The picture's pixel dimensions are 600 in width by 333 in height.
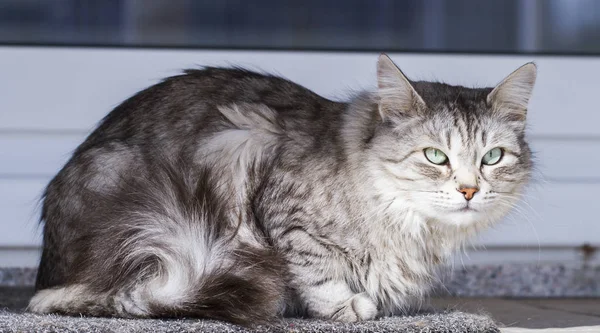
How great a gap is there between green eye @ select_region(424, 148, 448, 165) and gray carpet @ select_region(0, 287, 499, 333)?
1.10 feet

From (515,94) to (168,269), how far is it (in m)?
0.89

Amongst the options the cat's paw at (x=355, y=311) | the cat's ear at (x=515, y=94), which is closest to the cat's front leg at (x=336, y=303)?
the cat's paw at (x=355, y=311)

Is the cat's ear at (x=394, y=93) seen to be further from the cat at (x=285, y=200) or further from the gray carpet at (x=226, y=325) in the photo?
the gray carpet at (x=226, y=325)

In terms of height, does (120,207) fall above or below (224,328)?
above

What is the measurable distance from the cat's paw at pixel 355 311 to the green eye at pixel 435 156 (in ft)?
1.13

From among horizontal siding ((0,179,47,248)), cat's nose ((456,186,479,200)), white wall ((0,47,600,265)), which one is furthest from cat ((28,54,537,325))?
horizontal siding ((0,179,47,248))

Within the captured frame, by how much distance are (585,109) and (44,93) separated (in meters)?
1.84

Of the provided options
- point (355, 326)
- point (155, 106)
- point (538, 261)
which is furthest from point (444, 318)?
point (538, 261)

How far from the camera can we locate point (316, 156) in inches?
81.3

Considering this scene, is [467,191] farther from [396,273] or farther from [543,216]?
[543,216]

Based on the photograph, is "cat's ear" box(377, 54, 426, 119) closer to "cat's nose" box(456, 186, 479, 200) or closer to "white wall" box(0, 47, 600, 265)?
"cat's nose" box(456, 186, 479, 200)

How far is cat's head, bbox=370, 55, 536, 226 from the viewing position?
75.2 inches

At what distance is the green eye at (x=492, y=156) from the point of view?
1.97m

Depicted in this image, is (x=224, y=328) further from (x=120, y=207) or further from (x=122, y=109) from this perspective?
(x=122, y=109)
